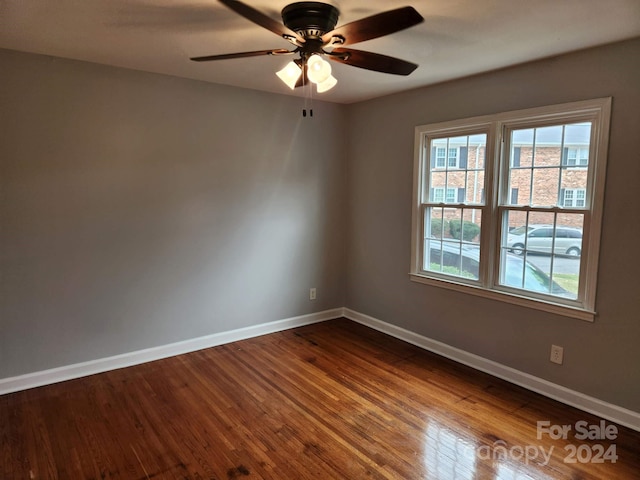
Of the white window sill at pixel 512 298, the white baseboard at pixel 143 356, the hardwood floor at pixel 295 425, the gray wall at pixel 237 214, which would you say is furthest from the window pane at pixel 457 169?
the white baseboard at pixel 143 356

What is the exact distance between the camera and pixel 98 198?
3105mm

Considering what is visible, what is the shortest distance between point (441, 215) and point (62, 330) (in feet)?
10.7

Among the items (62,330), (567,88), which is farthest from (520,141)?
(62,330)

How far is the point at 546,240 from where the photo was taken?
114 inches

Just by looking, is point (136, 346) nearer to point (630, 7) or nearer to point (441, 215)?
point (441, 215)

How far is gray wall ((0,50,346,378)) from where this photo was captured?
9.40 feet

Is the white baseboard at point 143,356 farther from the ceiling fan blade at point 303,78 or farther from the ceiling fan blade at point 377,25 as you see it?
the ceiling fan blade at point 377,25

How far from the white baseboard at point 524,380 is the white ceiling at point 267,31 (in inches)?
→ 90.4

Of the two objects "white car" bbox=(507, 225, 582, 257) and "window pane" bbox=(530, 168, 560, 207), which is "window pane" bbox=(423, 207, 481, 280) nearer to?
"white car" bbox=(507, 225, 582, 257)

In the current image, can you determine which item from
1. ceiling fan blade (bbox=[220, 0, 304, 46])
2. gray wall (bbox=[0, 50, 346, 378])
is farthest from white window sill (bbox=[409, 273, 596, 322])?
ceiling fan blade (bbox=[220, 0, 304, 46])

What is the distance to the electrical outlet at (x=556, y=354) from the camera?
2830 millimetres

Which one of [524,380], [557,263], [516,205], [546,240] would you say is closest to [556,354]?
[524,380]

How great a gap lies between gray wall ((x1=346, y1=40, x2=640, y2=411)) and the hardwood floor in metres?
0.32

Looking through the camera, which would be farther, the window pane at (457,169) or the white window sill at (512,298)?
the window pane at (457,169)
